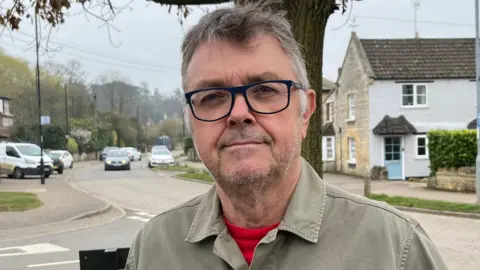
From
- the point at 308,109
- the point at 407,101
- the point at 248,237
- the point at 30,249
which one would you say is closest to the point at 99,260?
the point at 248,237

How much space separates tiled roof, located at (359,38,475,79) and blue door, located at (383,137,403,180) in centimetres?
345

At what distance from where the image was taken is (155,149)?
146 ft

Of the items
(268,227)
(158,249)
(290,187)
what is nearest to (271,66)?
(290,187)

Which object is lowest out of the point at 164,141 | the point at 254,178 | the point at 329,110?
the point at 164,141

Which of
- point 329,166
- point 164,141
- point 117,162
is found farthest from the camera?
point 164,141

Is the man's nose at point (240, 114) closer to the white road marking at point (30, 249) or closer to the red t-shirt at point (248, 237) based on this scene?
the red t-shirt at point (248, 237)

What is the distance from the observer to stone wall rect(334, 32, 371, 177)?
28.5 meters

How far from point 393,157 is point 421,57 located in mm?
5748

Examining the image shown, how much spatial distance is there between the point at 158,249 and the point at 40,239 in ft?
33.6

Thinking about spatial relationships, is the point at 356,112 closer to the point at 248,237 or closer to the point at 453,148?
the point at 453,148

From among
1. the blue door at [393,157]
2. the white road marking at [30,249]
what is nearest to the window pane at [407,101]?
the blue door at [393,157]

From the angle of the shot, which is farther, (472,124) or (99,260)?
(472,124)

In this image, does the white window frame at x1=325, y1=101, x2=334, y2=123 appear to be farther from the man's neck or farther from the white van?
the man's neck

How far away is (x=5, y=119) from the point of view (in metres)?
58.6
